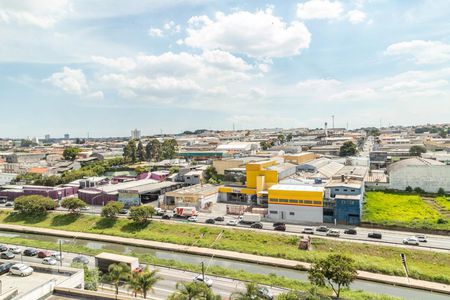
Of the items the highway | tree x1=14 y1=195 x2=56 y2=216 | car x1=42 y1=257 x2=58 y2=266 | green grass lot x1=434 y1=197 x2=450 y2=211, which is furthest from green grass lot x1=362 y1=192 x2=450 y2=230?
tree x1=14 y1=195 x2=56 y2=216

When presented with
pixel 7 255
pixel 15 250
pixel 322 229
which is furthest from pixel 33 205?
pixel 322 229

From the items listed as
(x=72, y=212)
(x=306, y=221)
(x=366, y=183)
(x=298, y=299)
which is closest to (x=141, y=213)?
(x=72, y=212)

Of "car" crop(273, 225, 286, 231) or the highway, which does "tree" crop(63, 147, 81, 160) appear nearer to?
"car" crop(273, 225, 286, 231)

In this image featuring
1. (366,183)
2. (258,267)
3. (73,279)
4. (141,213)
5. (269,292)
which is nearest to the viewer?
(73,279)

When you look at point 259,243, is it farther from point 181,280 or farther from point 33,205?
point 33,205

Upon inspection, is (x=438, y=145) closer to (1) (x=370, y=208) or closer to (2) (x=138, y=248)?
(1) (x=370, y=208)

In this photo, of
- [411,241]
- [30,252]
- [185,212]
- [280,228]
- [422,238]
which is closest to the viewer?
[411,241]

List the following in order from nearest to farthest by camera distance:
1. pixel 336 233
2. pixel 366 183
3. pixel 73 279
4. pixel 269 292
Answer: pixel 73 279 < pixel 269 292 < pixel 336 233 < pixel 366 183

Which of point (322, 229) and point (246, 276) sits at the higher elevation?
point (322, 229)
